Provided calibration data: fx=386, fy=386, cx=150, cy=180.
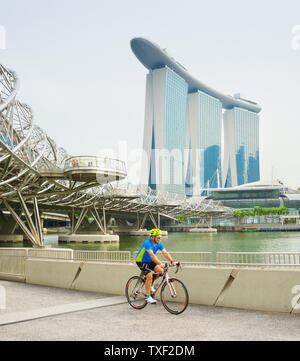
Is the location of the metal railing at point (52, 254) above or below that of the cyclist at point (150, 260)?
below

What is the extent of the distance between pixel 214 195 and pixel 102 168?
152 metres

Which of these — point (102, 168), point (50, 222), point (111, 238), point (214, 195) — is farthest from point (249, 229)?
point (102, 168)

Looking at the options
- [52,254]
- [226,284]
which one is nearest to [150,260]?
[226,284]

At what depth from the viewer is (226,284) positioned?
10.2 metres

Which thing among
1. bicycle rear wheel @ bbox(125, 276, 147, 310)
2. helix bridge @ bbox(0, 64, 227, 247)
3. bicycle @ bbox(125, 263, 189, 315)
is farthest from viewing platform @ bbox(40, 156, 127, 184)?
bicycle rear wheel @ bbox(125, 276, 147, 310)

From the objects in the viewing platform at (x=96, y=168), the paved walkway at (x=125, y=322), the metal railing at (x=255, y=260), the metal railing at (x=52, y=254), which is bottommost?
the paved walkway at (x=125, y=322)

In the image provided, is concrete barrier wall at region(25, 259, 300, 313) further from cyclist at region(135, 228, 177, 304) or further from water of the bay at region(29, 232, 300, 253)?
water of the bay at region(29, 232, 300, 253)

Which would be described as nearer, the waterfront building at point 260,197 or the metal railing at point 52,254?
the metal railing at point 52,254

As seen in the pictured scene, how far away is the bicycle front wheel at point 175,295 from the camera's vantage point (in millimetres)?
9195

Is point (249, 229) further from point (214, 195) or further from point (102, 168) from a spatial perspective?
point (102, 168)

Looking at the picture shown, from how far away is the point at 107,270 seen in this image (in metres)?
12.5

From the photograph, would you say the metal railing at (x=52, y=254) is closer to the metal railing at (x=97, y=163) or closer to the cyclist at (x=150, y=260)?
the cyclist at (x=150, y=260)

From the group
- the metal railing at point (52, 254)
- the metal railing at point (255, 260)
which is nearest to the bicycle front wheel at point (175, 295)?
the metal railing at point (255, 260)

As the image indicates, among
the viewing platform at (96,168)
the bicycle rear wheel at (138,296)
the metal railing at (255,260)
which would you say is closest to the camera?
the bicycle rear wheel at (138,296)
